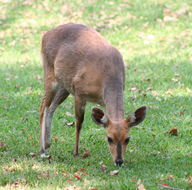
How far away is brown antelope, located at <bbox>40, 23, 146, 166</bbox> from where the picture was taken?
6625 mm

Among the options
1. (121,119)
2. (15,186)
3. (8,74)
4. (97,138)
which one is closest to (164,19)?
(8,74)

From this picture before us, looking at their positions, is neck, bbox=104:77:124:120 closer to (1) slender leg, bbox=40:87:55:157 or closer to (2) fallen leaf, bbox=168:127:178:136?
(1) slender leg, bbox=40:87:55:157

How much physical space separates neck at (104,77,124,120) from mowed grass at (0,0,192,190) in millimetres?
665

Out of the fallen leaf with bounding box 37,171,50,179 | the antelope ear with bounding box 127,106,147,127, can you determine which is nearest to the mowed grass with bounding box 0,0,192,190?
the fallen leaf with bounding box 37,171,50,179

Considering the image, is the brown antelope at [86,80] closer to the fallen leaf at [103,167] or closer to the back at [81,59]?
the back at [81,59]

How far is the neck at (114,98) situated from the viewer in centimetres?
675

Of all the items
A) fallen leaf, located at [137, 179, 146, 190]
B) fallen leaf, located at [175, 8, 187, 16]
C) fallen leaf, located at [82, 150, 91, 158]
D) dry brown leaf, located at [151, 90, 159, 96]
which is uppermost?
fallen leaf, located at [137, 179, 146, 190]

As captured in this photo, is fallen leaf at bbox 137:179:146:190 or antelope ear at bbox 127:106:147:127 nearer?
fallen leaf at bbox 137:179:146:190

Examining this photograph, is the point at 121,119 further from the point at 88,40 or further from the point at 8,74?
the point at 8,74

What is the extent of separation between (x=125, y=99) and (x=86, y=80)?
332 cm

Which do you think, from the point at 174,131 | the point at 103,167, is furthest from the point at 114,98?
the point at 174,131

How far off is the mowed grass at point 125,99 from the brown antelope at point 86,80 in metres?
0.42

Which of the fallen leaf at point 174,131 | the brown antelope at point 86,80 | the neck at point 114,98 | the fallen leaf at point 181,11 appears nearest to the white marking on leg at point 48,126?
the brown antelope at point 86,80

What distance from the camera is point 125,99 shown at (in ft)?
34.7
